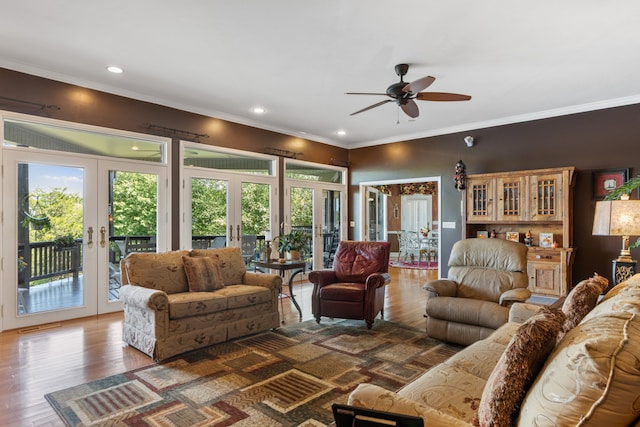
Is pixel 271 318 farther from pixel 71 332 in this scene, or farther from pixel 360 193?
pixel 360 193

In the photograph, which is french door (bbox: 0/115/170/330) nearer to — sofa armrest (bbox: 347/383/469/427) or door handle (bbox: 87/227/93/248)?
door handle (bbox: 87/227/93/248)

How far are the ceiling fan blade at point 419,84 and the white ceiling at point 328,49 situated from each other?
0.38 metres

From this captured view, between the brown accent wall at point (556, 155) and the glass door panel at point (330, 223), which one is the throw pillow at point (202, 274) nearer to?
the glass door panel at point (330, 223)

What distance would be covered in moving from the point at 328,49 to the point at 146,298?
2859mm

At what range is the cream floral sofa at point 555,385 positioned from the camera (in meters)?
0.84

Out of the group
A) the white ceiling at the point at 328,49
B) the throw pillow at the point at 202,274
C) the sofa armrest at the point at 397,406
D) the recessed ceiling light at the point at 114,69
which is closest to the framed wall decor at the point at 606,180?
the white ceiling at the point at 328,49

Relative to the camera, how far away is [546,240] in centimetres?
566

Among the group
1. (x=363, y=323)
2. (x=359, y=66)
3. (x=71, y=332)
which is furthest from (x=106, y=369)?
(x=359, y=66)

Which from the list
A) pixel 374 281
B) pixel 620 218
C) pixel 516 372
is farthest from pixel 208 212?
pixel 516 372

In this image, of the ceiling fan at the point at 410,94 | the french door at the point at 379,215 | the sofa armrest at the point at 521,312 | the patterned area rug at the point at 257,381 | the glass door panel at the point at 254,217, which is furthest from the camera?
the french door at the point at 379,215

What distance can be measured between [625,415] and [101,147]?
5392 mm

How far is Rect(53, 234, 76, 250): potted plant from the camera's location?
14.3ft

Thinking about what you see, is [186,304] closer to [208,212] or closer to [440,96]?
[208,212]

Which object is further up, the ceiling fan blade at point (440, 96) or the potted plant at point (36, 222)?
the ceiling fan blade at point (440, 96)
